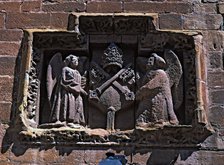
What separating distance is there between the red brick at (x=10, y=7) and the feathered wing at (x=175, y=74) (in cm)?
160

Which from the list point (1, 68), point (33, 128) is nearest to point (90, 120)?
point (33, 128)

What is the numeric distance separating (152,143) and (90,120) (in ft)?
2.10

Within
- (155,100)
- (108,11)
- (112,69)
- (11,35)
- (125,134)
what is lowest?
(125,134)

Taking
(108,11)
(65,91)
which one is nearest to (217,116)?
(65,91)

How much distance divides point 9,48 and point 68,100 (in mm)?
851

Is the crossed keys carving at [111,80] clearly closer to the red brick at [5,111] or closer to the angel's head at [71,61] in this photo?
the angel's head at [71,61]

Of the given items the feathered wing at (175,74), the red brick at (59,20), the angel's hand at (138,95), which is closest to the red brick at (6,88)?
the red brick at (59,20)

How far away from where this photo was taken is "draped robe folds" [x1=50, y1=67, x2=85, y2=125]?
5.86 meters

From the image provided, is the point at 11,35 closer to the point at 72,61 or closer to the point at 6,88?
the point at 6,88

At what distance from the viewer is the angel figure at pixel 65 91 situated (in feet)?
19.2

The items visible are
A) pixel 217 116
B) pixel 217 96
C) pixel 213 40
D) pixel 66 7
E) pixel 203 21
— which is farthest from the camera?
pixel 66 7

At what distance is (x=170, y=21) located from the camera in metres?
6.36

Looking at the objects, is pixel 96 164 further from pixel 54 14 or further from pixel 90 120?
pixel 54 14

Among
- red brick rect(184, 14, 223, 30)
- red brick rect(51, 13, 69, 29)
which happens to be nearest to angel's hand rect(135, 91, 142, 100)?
red brick rect(184, 14, 223, 30)
